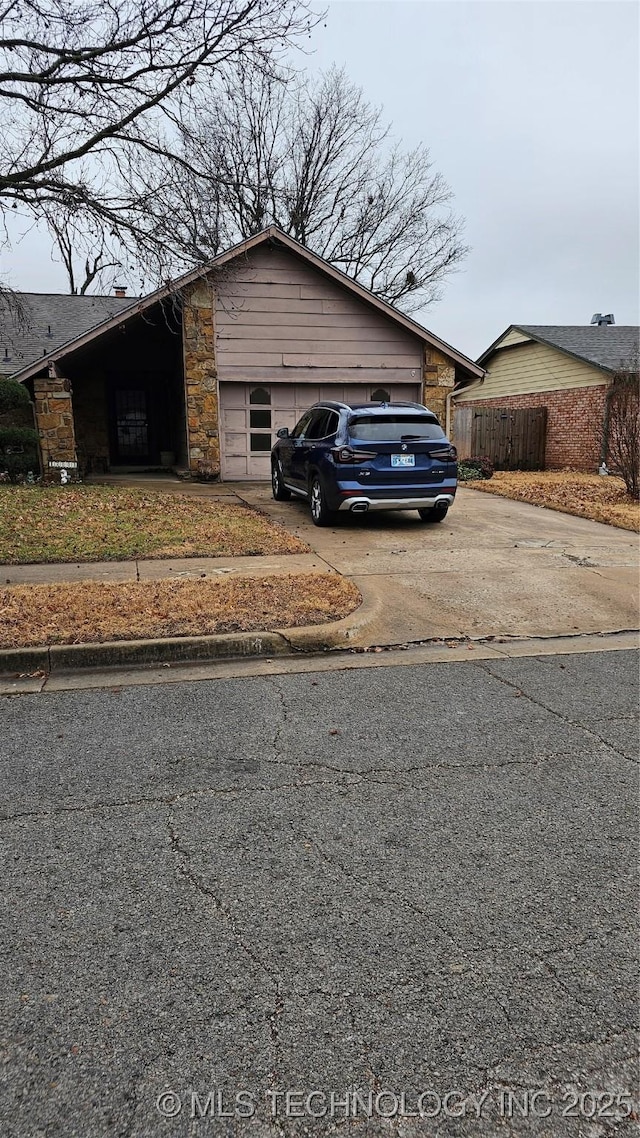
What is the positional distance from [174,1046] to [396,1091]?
0.61 metres

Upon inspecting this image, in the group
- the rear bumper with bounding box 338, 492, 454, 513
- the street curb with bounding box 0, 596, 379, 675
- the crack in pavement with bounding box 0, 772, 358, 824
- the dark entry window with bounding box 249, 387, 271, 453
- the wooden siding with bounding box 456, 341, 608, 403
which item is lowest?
the crack in pavement with bounding box 0, 772, 358, 824

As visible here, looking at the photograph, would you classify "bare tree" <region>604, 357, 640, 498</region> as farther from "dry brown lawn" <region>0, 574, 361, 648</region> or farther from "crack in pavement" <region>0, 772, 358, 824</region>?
"crack in pavement" <region>0, 772, 358, 824</region>

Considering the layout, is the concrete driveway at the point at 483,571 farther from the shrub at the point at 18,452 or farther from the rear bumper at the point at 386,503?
the shrub at the point at 18,452

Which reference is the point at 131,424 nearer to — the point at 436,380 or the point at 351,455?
the point at 436,380

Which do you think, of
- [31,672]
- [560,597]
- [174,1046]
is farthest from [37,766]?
[560,597]

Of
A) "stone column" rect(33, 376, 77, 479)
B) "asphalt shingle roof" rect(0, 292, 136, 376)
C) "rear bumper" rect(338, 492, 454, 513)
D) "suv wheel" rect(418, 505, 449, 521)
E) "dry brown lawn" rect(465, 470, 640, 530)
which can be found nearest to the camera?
"rear bumper" rect(338, 492, 454, 513)

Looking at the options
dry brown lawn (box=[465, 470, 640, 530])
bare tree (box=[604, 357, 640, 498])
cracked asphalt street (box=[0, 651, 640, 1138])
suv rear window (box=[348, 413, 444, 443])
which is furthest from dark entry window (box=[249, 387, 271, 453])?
cracked asphalt street (box=[0, 651, 640, 1138])

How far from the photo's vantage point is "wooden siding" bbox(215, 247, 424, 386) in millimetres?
15062

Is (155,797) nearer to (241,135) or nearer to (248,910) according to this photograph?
(248,910)

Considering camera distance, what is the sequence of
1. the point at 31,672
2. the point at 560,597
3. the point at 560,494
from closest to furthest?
the point at 31,672, the point at 560,597, the point at 560,494

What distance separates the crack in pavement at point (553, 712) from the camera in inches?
149

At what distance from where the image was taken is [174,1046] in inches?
76.5

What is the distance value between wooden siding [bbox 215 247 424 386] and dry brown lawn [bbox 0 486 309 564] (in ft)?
13.9

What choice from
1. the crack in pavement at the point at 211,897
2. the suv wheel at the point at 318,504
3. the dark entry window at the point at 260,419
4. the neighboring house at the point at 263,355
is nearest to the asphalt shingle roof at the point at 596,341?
the neighboring house at the point at 263,355
